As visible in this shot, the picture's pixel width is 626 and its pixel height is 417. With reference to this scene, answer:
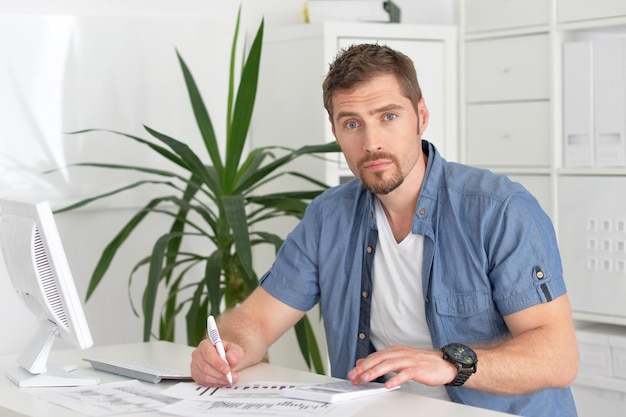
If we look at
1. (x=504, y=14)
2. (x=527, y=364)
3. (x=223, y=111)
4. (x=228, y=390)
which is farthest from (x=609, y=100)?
(x=228, y=390)

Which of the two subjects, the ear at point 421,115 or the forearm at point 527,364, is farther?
the ear at point 421,115

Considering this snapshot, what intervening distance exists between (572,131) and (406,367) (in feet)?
6.21

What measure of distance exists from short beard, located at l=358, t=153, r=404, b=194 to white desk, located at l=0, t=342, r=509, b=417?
0.42m

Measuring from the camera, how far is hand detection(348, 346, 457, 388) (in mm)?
1776

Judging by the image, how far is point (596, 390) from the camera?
3391 mm

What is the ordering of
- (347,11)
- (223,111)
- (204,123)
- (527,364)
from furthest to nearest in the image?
(223,111)
(347,11)
(204,123)
(527,364)

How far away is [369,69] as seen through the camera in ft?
7.22

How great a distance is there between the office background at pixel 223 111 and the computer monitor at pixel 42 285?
3.88 feet

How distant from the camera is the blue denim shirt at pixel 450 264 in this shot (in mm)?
2051

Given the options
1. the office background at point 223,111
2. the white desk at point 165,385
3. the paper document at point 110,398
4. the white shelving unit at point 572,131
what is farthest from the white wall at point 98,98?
the paper document at point 110,398

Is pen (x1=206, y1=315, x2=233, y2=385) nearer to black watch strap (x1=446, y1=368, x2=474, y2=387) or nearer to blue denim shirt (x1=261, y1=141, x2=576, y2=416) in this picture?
blue denim shirt (x1=261, y1=141, x2=576, y2=416)

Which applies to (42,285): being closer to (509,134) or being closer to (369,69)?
(369,69)

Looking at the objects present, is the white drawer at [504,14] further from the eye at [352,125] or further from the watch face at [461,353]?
the watch face at [461,353]

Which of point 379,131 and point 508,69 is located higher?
point 508,69
